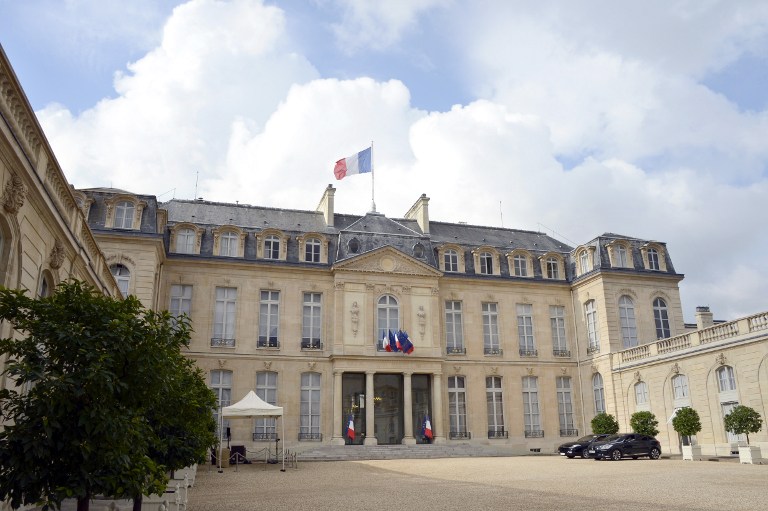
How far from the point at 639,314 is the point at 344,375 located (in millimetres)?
14480

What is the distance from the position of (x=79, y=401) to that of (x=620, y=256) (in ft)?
97.5

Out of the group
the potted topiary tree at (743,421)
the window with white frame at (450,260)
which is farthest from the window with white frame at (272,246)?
the potted topiary tree at (743,421)

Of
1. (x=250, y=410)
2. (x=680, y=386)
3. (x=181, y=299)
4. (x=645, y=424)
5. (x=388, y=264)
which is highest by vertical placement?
(x=388, y=264)

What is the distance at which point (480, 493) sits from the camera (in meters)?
12.8

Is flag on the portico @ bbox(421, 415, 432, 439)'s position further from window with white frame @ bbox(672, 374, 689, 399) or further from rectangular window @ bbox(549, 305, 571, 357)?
window with white frame @ bbox(672, 374, 689, 399)

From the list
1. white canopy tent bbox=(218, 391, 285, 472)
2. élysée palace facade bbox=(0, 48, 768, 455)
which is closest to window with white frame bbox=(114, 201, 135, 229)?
élysée palace facade bbox=(0, 48, 768, 455)

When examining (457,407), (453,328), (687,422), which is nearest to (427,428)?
(457,407)

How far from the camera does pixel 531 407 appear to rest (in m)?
32.1

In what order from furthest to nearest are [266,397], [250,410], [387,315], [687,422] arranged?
[387,315], [266,397], [687,422], [250,410]

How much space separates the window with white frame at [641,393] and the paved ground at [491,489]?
9554 millimetres

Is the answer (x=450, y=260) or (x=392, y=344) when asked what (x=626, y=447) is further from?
(x=450, y=260)

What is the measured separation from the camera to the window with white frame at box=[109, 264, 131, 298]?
83.8 ft

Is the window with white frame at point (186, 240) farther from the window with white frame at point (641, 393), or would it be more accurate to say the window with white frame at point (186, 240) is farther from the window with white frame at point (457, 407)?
the window with white frame at point (641, 393)

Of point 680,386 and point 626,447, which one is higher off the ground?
point 680,386
